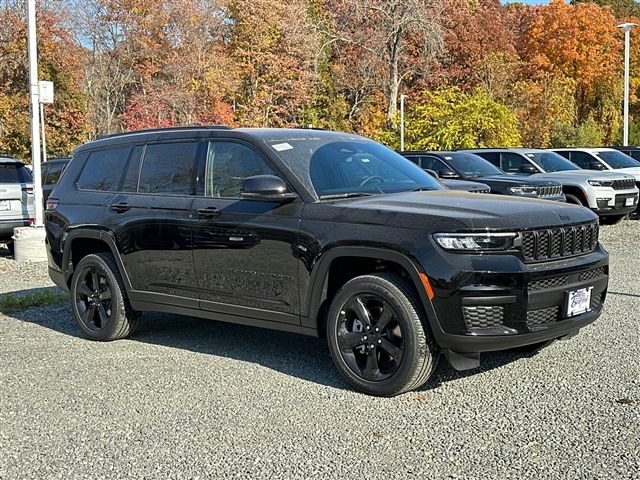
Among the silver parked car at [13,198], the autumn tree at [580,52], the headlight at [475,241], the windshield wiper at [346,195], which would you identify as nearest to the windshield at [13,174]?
the silver parked car at [13,198]

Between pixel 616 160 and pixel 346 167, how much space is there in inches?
592

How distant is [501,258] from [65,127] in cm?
3625

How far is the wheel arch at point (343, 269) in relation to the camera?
493 cm

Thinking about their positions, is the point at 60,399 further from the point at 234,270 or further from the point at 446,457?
the point at 446,457

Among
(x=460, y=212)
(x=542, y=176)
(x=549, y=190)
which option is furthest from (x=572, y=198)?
(x=460, y=212)

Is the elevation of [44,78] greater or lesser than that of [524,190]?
greater

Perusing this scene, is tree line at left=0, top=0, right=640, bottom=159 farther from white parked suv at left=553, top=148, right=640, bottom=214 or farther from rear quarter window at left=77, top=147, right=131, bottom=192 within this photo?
rear quarter window at left=77, top=147, right=131, bottom=192

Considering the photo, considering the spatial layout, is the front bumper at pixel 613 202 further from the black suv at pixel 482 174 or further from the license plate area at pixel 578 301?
the license plate area at pixel 578 301

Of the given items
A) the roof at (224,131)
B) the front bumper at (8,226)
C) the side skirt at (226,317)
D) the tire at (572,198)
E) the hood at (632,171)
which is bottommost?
the side skirt at (226,317)

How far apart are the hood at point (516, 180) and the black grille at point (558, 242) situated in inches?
374

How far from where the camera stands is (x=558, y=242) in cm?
510

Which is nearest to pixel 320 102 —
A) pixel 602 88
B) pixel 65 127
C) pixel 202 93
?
pixel 202 93

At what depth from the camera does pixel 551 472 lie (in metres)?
3.82

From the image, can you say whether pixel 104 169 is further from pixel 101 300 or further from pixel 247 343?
pixel 247 343
